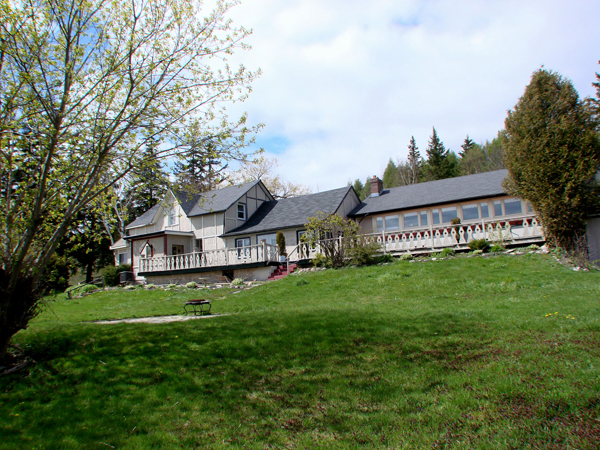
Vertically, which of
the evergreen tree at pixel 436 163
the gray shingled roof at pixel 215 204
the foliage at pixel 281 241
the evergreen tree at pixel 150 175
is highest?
the evergreen tree at pixel 436 163

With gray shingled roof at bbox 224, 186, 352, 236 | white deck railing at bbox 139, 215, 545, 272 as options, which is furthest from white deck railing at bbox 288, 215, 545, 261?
gray shingled roof at bbox 224, 186, 352, 236

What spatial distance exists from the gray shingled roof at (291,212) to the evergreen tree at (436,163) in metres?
23.8

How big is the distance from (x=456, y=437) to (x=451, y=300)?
7357 mm

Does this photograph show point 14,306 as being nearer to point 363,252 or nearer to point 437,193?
point 363,252

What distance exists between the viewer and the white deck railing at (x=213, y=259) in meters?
Answer: 22.6

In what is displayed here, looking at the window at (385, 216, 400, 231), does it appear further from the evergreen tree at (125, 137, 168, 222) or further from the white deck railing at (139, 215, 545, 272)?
the evergreen tree at (125, 137, 168, 222)

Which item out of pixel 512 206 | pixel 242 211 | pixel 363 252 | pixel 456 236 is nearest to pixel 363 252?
pixel 363 252

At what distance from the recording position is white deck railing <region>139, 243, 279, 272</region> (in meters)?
22.6

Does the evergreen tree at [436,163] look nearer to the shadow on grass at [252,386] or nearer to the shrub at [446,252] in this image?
the shrub at [446,252]

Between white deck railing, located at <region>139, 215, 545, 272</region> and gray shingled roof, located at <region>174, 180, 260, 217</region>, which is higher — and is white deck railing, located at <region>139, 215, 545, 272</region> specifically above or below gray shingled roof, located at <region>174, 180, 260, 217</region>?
below

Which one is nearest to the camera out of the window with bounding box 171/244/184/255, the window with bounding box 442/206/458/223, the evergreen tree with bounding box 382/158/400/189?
the window with bounding box 442/206/458/223

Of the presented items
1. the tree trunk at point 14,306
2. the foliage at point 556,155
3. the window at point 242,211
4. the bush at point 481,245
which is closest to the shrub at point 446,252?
the bush at point 481,245

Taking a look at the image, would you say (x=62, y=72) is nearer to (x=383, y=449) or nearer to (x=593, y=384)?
(x=383, y=449)

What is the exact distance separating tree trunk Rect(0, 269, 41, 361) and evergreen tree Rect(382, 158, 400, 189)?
2002 inches
